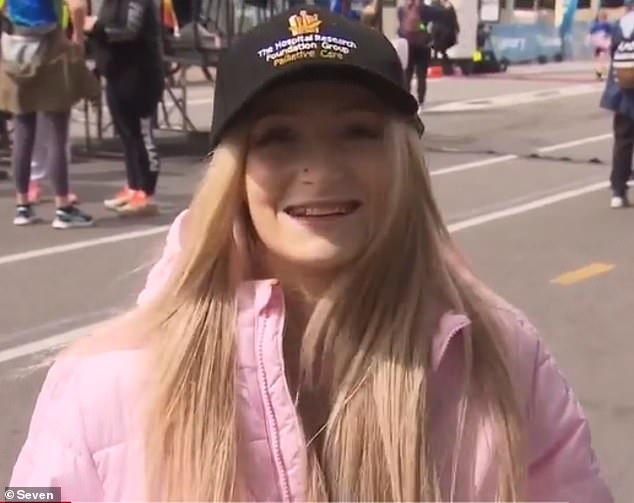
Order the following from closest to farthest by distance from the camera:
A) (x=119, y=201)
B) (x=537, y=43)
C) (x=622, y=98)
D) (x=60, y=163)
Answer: (x=60, y=163) → (x=119, y=201) → (x=622, y=98) → (x=537, y=43)

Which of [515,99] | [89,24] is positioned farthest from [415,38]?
[89,24]

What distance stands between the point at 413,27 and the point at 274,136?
55.8ft

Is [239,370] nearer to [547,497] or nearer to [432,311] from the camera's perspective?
[432,311]

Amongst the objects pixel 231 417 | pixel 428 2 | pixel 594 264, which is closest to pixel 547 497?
pixel 231 417

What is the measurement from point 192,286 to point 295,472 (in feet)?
1.00

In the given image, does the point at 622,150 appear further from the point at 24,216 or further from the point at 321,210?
the point at 321,210

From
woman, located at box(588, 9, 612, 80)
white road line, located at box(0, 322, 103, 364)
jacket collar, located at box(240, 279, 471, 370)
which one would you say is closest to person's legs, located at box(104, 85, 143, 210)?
white road line, located at box(0, 322, 103, 364)

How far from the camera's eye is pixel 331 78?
5.71ft

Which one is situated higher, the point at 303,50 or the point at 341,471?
the point at 303,50

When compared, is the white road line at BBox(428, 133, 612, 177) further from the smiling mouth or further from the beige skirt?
the smiling mouth

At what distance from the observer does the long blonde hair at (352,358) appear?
5.63 feet

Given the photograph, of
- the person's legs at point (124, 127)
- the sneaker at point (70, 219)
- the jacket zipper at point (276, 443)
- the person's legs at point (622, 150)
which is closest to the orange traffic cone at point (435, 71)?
the person's legs at point (622, 150)

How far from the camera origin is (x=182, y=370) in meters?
1.74

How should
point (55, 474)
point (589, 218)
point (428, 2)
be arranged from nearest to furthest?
point (55, 474), point (589, 218), point (428, 2)
